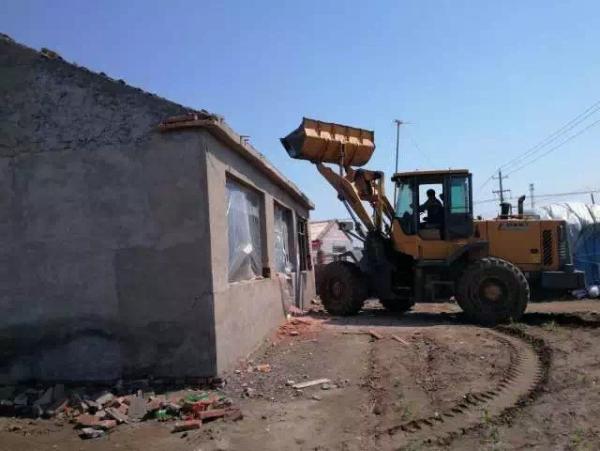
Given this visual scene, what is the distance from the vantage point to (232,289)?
8.06 metres

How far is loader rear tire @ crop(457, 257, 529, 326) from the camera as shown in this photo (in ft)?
37.3

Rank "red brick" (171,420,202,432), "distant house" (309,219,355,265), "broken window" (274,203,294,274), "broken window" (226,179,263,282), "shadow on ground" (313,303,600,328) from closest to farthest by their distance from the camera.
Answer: "red brick" (171,420,202,432) → "broken window" (226,179,263,282) → "shadow on ground" (313,303,600,328) → "broken window" (274,203,294,274) → "distant house" (309,219,355,265)

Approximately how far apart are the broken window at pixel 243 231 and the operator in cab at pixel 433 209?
3.74 m

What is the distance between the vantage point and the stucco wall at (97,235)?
7.19m

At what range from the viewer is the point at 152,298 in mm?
7230

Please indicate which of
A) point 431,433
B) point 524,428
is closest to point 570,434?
point 524,428

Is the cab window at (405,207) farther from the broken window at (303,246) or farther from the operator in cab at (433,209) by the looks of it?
the broken window at (303,246)

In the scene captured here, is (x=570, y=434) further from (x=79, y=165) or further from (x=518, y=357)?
(x=79, y=165)

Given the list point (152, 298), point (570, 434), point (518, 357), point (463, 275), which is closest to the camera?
point (570, 434)

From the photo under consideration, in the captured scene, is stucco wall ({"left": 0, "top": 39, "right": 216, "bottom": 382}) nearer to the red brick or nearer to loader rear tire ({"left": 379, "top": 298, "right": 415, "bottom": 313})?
the red brick

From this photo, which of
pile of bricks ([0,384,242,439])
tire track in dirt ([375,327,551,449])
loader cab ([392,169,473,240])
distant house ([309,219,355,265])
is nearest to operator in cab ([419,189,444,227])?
loader cab ([392,169,473,240])

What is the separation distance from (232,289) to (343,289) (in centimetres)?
541

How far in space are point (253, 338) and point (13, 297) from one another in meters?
3.39

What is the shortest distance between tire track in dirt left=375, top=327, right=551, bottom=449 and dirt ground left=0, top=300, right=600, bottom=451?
Answer: 3 cm
